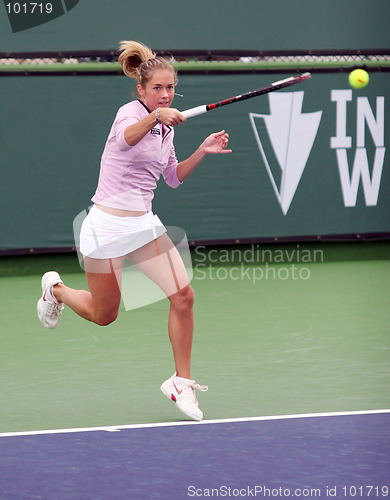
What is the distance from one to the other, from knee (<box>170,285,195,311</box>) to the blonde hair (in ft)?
3.40

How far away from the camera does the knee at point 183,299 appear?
16.5 feet

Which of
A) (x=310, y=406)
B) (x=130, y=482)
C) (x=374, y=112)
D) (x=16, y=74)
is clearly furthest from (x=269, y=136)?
(x=130, y=482)

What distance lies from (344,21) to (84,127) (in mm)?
2697

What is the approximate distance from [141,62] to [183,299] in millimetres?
1235

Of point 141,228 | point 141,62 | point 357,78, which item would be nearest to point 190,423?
Answer: point 141,228

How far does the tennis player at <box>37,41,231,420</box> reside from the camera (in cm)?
503

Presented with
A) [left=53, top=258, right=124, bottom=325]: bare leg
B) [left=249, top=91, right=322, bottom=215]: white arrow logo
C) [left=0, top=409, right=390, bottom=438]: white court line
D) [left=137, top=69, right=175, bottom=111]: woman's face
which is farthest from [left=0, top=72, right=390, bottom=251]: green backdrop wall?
[left=0, top=409, right=390, bottom=438]: white court line

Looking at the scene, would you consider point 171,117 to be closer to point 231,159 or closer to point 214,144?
point 214,144

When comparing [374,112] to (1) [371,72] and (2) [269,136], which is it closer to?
(1) [371,72]

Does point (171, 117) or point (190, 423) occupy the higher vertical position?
point (171, 117)

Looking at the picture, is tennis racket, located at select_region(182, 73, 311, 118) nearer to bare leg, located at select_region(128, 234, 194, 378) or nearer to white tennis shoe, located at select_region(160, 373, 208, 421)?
bare leg, located at select_region(128, 234, 194, 378)

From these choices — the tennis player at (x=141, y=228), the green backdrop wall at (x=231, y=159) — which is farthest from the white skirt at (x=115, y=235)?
the green backdrop wall at (x=231, y=159)

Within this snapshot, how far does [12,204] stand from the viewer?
9266 mm

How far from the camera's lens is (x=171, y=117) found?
4637mm
